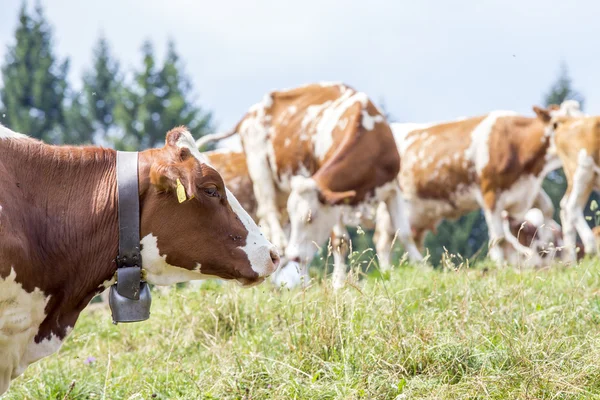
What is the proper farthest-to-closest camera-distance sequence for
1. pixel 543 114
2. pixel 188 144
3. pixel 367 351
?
pixel 543 114, pixel 367 351, pixel 188 144

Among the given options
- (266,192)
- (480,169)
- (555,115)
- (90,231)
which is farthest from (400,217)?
(90,231)

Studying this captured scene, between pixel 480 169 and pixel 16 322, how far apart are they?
865cm

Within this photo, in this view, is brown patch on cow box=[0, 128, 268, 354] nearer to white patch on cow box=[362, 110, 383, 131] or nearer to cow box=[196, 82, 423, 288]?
cow box=[196, 82, 423, 288]

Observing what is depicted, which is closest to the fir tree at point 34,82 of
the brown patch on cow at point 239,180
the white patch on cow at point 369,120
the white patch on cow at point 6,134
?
the brown patch on cow at point 239,180

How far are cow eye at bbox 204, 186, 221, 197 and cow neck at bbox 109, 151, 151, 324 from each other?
317mm

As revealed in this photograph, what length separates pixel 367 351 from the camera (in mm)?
4281

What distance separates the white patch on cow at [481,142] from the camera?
36.1 ft

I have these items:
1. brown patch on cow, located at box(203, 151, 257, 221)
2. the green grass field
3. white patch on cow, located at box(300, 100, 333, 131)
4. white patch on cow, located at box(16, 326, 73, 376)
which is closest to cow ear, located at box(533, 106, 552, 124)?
white patch on cow, located at box(300, 100, 333, 131)

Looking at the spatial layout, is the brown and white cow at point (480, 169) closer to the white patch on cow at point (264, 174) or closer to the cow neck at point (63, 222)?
the white patch on cow at point (264, 174)

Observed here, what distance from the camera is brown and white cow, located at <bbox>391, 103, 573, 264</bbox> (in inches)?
426

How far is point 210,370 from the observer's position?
4.51 meters

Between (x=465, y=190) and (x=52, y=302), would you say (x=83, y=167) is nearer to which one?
(x=52, y=302)

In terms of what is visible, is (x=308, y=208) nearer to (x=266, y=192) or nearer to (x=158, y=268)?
(x=266, y=192)

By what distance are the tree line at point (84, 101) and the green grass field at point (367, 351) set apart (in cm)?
2693
